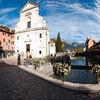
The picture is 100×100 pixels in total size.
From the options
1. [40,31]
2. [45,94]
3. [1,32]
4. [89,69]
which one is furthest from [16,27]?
[45,94]

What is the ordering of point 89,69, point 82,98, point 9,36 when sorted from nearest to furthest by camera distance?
point 82,98 → point 89,69 → point 9,36

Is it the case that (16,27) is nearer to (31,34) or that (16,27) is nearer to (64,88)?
(31,34)

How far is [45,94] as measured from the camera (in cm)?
875

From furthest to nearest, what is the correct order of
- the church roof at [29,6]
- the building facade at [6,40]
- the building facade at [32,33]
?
1. the building facade at [6,40]
2. the church roof at [29,6]
3. the building facade at [32,33]

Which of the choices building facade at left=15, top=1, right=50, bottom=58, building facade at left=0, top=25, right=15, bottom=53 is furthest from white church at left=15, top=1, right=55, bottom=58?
building facade at left=0, top=25, right=15, bottom=53

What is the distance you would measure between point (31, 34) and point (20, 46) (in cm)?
711

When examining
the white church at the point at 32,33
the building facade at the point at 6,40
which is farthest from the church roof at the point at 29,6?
the building facade at the point at 6,40

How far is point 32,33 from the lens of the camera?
56781mm

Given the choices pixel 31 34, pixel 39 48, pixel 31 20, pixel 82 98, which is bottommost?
pixel 82 98

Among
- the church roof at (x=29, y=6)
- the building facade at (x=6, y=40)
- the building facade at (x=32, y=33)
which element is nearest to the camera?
the building facade at (x=32, y=33)

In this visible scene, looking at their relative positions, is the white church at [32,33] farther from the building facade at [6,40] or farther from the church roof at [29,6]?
the building facade at [6,40]

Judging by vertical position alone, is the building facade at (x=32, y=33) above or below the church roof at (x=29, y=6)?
below

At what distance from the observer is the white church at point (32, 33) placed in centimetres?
5439

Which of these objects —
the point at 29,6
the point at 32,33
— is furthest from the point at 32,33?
the point at 29,6
